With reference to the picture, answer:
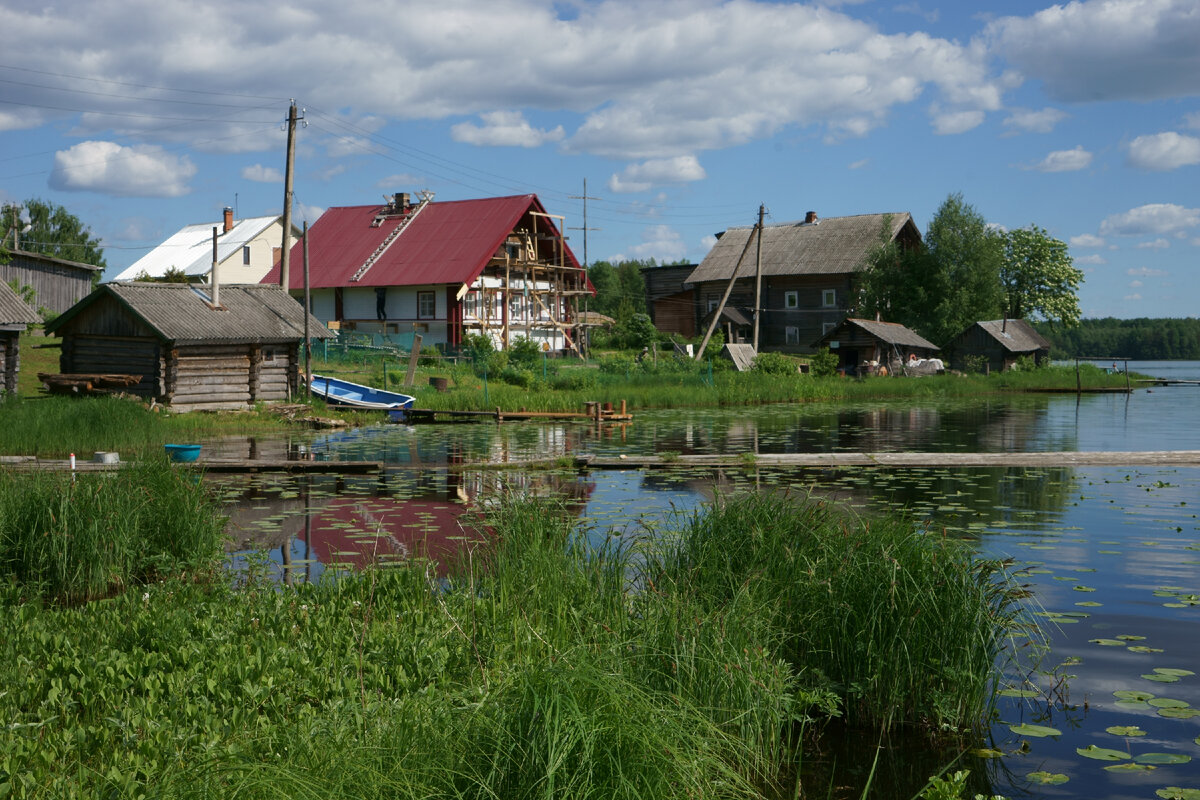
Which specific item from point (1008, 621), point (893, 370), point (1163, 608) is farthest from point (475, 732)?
point (893, 370)

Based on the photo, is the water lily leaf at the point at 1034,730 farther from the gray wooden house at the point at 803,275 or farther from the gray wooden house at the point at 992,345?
the gray wooden house at the point at 803,275

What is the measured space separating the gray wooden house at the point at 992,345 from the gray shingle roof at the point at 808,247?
7.50 m

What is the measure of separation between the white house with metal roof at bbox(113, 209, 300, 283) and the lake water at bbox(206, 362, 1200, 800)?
130ft

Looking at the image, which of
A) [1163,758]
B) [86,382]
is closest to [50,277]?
[86,382]

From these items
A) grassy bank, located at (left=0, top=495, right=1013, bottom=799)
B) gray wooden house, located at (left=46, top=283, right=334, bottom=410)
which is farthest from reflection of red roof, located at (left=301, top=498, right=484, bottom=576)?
gray wooden house, located at (left=46, top=283, right=334, bottom=410)

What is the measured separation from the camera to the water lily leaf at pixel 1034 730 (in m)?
6.98

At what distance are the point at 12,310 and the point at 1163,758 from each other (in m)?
28.2

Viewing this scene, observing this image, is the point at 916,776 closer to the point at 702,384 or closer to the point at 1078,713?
the point at 1078,713

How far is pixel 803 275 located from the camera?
68250 mm

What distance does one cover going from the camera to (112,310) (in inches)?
1237

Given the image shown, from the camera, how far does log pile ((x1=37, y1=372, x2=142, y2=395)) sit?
2983 cm

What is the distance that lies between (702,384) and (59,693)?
123ft

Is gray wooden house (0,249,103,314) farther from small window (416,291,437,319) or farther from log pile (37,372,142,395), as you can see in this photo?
log pile (37,372,142,395)

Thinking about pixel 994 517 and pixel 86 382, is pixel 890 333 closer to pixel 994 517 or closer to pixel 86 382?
pixel 86 382
